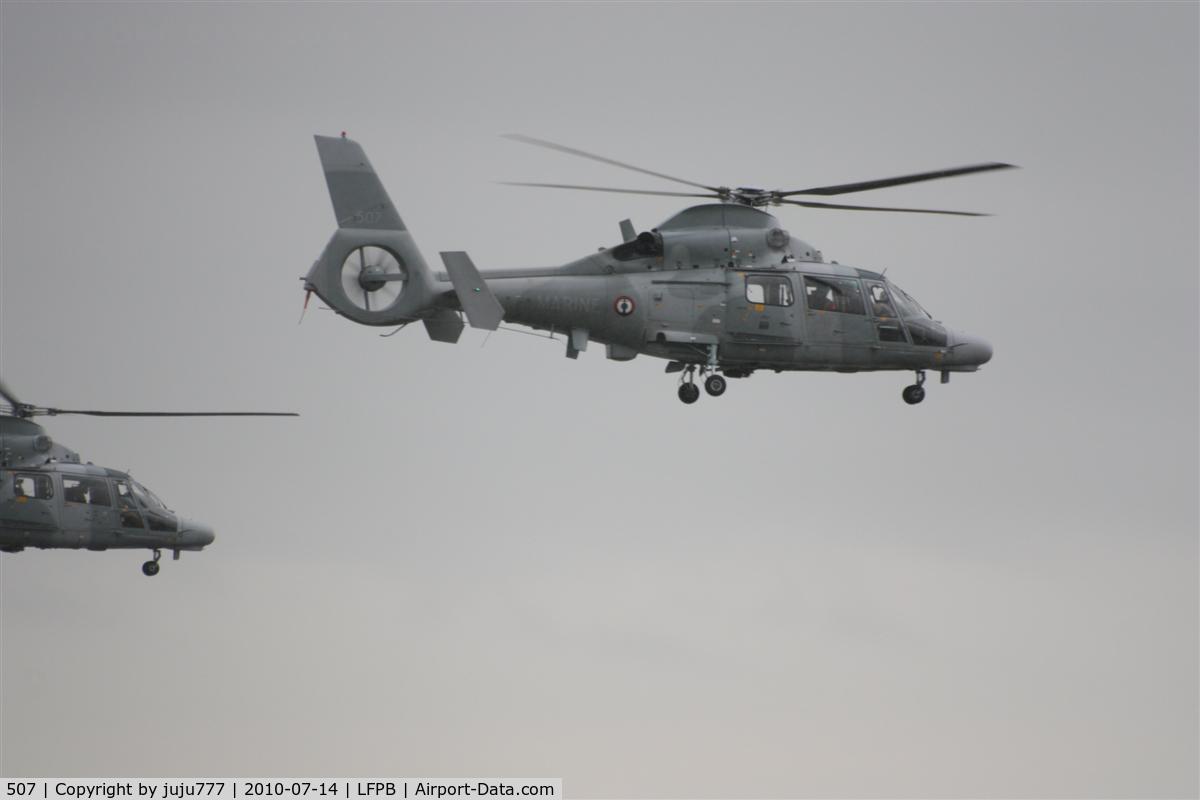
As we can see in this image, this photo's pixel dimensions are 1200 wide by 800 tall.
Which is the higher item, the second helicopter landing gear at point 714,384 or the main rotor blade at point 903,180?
the main rotor blade at point 903,180

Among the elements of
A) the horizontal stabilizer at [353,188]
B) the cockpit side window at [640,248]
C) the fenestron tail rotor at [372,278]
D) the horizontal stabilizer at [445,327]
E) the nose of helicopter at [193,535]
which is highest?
the horizontal stabilizer at [353,188]

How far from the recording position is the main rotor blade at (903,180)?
46312mm

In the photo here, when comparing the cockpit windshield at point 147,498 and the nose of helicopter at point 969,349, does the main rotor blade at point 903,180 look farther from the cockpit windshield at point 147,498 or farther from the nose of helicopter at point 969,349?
the cockpit windshield at point 147,498

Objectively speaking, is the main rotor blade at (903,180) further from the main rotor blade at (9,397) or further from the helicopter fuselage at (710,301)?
→ the main rotor blade at (9,397)

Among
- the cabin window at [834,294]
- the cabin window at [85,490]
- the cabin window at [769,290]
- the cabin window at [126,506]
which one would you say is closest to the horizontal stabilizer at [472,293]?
the cabin window at [769,290]

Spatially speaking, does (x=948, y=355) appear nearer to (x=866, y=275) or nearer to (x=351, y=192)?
(x=866, y=275)

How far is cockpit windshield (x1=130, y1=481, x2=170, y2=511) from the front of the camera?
187 feet

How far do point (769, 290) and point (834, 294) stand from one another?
5.52 feet

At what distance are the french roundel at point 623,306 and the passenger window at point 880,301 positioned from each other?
601 centimetres

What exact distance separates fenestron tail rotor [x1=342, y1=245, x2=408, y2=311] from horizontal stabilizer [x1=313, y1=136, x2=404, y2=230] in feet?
2.55

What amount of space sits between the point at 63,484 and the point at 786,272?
1837 cm

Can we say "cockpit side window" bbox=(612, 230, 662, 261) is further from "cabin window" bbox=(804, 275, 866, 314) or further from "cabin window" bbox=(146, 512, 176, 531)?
"cabin window" bbox=(146, 512, 176, 531)

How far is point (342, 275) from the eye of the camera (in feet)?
155

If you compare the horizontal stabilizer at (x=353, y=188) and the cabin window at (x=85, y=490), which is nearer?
the horizontal stabilizer at (x=353, y=188)
